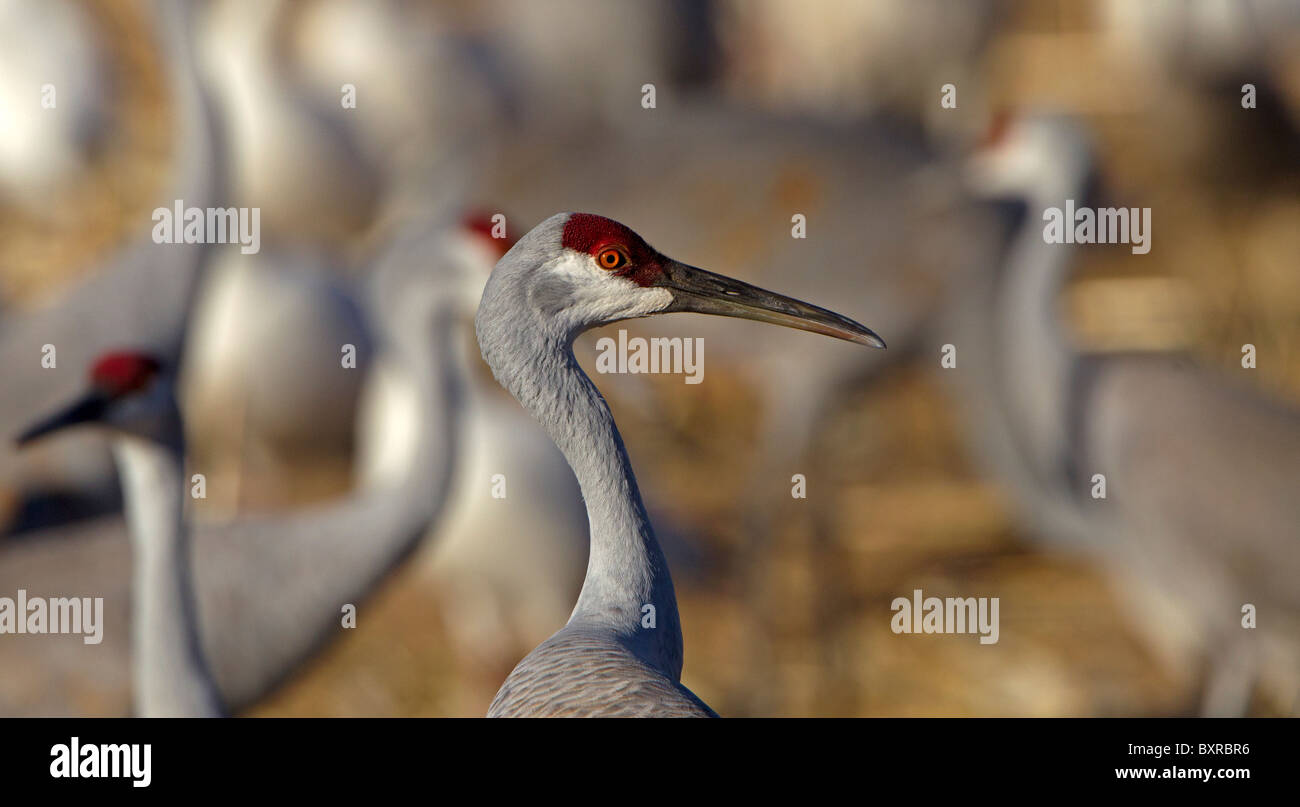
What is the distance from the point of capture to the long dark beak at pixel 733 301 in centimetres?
165

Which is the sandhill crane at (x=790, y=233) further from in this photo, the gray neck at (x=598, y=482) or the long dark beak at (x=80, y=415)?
the gray neck at (x=598, y=482)

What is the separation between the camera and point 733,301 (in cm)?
166

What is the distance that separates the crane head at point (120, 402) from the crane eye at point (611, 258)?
2.39ft

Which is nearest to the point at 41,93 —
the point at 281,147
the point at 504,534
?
the point at 281,147

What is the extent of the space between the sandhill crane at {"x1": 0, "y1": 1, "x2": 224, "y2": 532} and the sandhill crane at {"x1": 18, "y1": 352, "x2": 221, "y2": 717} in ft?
3.45

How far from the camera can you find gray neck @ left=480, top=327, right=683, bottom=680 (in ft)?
5.11

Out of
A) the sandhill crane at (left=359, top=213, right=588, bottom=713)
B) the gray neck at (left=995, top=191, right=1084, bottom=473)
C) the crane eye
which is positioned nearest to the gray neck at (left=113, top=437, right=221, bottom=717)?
the crane eye

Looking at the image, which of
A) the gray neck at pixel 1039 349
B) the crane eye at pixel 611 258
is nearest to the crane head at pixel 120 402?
the crane eye at pixel 611 258

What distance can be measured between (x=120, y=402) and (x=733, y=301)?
843mm

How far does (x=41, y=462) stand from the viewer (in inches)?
115

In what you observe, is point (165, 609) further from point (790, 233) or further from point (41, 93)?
point (41, 93)

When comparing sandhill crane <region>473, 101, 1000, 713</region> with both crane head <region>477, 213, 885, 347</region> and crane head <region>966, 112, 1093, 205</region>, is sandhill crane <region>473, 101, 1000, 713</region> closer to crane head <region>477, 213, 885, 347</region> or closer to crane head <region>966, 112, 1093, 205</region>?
crane head <region>966, 112, 1093, 205</region>

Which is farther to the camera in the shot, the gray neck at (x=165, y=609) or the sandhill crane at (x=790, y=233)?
the sandhill crane at (x=790, y=233)

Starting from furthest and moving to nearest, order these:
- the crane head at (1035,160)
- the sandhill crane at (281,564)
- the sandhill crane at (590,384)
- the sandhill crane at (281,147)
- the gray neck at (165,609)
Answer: the sandhill crane at (281,147), the crane head at (1035,160), the sandhill crane at (281,564), the gray neck at (165,609), the sandhill crane at (590,384)
